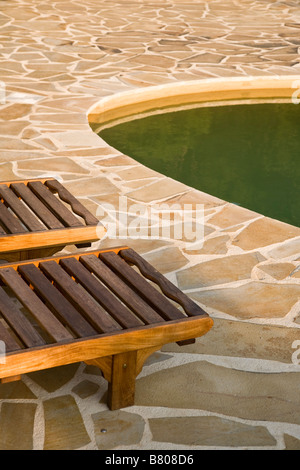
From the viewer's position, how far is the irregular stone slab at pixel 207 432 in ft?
9.57

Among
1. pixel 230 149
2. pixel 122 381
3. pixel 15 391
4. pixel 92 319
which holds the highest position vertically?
pixel 92 319

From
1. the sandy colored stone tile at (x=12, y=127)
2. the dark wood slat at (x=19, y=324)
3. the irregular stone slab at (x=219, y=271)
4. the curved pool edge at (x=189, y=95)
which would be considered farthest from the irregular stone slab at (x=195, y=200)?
the dark wood slat at (x=19, y=324)

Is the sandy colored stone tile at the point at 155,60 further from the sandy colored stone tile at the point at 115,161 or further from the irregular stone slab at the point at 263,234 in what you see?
the irregular stone slab at the point at 263,234

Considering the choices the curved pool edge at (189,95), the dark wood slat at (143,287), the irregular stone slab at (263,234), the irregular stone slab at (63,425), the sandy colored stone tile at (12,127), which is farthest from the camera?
the curved pool edge at (189,95)

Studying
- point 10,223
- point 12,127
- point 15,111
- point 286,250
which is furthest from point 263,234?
point 15,111

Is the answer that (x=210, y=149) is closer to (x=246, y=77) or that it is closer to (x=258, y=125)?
(x=258, y=125)

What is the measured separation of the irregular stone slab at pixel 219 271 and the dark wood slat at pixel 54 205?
0.72 meters

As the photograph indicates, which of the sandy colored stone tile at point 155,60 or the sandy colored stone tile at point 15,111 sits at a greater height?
the sandy colored stone tile at point 15,111

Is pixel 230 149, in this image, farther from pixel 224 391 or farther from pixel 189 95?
pixel 224 391

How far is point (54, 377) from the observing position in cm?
326

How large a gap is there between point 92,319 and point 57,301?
210 millimetres

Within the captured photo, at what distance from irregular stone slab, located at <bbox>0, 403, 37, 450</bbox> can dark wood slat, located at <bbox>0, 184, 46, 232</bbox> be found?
108cm
